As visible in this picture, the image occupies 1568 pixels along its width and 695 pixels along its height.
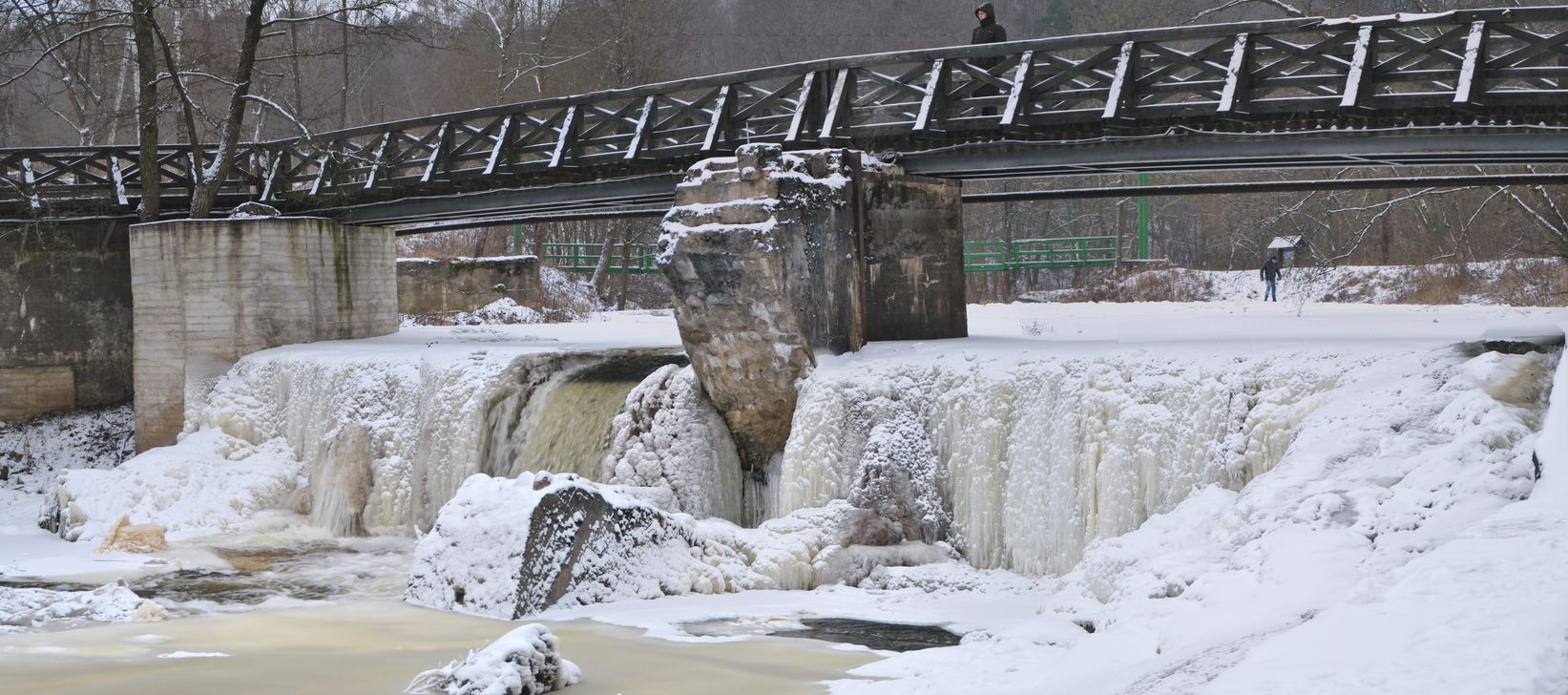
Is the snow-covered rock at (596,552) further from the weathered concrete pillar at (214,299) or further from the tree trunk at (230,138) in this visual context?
the tree trunk at (230,138)

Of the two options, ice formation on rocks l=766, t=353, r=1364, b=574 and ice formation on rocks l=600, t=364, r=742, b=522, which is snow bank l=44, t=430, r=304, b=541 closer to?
ice formation on rocks l=600, t=364, r=742, b=522

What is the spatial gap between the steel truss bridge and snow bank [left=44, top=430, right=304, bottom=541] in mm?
4076

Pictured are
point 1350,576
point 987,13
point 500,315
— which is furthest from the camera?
point 500,315

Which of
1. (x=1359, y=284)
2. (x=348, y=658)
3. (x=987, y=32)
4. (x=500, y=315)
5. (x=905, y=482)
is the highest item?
(x=987, y=32)

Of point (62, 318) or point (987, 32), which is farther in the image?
point (62, 318)

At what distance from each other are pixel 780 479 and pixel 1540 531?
831 centimetres

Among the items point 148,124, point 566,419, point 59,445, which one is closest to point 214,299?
point 148,124

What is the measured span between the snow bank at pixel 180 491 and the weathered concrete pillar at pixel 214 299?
1.92m

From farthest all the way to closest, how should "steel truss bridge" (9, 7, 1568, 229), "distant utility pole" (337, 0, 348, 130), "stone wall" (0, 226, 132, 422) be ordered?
"distant utility pole" (337, 0, 348, 130), "stone wall" (0, 226, 132, 422), "steel truss bridge" (9, 7, 1568, 229)

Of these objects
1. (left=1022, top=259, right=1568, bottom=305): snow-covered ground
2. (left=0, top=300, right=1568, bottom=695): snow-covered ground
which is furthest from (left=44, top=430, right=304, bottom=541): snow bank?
(left=1022, top=259, right=1568, bottom=305): snow-covered ground

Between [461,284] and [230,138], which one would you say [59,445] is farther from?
[461,284]

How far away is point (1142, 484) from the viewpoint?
11539 millimetres

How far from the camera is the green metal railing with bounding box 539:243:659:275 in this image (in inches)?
1417

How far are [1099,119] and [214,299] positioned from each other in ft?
41.3
